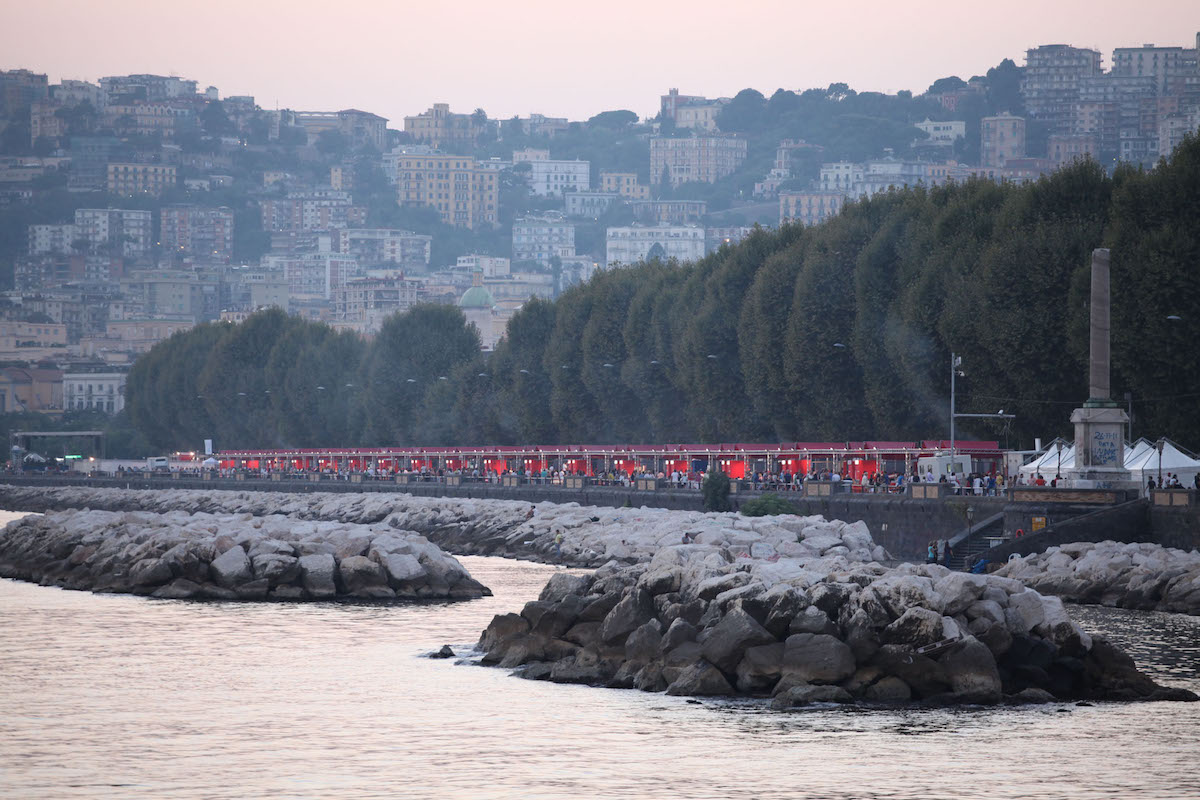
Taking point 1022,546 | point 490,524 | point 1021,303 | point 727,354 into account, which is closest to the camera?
point 1022,546

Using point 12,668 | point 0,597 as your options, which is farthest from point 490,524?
point 12,668

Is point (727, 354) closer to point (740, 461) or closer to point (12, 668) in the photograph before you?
point (740, 461)

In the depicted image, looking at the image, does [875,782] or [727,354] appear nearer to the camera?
[875,782]

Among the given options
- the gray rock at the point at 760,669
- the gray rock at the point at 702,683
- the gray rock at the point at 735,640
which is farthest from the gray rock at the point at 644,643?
the gray rock at the point at 760,669

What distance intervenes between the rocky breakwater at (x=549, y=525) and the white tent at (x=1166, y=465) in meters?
8.03

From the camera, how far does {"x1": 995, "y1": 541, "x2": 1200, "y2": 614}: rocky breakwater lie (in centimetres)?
4506

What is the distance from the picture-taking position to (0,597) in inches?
2031

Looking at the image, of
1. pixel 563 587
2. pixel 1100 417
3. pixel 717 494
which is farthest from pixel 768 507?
pixel 563 587

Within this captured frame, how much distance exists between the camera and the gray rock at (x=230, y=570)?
49.8 metres

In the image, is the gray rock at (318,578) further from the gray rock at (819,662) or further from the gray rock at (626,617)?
the gray rock at (819,662)

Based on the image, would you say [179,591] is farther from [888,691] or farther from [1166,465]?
[1166,465]

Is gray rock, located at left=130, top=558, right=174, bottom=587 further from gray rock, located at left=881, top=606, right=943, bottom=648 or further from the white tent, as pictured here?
the white tent

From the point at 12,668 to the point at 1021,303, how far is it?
125 ft

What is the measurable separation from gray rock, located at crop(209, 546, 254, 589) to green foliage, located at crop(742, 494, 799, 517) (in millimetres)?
19365
